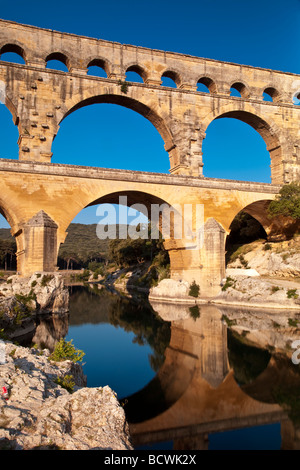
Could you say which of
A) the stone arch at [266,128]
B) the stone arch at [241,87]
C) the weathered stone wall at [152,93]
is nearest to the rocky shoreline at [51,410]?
the weathered stone wall at [152,93]

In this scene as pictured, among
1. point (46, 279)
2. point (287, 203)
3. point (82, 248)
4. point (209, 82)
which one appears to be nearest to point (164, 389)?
point (46, 279)

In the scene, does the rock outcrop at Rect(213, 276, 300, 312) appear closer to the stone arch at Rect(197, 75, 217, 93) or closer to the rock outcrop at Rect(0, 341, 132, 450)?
the stone arch at Rect(197, 75, 217, 93)

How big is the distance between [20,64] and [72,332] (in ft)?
46.9

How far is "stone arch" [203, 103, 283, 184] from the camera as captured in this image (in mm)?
24266

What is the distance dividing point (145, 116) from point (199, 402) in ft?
64.3

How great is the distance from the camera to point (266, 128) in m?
25.5

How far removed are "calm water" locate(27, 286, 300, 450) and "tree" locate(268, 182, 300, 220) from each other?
10057mm

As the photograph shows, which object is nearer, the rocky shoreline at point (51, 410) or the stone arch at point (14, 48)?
the rocky shoreline at point (51, 410)

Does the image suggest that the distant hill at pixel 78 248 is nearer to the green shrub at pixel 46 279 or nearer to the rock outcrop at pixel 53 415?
the green shrub at pixel 46 279

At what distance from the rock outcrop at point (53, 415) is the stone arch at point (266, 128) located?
70.7 ft

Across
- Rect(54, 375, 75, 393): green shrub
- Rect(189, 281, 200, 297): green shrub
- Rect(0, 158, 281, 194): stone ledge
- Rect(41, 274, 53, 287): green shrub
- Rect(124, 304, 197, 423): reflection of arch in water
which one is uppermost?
Rect(0, 158, 281, 194): stone ledge

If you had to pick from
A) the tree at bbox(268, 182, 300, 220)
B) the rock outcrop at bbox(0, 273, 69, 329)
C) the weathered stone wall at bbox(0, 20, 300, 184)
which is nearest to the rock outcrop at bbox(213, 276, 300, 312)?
the tree at bbox(268, 182, 300, 220)

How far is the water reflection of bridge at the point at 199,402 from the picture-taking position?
569cm
